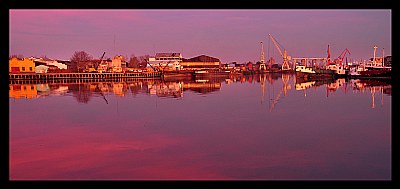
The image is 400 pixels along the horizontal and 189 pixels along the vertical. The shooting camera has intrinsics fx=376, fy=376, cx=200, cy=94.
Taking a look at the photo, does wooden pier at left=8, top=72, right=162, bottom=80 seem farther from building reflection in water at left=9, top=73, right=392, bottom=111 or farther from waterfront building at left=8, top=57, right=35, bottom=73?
building reflection in water at left=9, top=73, right=392, bottom=111

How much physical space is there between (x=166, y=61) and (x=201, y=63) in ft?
32.6

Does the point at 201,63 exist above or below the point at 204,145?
above

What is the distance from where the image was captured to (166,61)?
6475 cm

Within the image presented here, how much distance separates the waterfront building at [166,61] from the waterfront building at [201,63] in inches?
172

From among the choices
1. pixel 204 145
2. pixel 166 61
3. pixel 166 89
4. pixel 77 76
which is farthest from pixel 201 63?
pixel 204 145

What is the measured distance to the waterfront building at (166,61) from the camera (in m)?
62.0

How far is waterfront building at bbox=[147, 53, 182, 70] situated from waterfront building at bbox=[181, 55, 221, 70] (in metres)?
4.36

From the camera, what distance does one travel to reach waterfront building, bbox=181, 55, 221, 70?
71062 millimetres

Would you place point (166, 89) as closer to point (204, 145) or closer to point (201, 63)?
point (204, 145)

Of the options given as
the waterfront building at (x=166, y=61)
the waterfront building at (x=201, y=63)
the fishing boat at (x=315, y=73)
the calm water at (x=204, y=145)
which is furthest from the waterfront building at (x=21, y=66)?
the calm water at (x=204, y=145)
